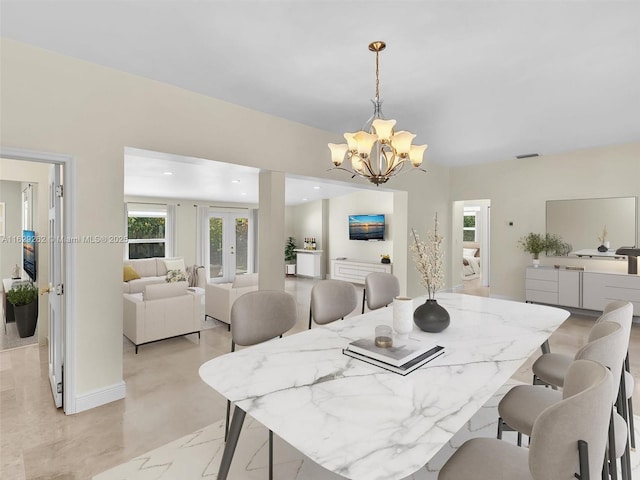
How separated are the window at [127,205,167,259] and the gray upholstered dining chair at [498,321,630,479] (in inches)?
322

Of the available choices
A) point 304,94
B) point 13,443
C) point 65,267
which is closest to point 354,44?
point 304,94

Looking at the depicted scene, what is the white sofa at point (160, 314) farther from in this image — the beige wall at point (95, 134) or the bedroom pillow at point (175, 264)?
the bedroom pillow at point (175, 264)

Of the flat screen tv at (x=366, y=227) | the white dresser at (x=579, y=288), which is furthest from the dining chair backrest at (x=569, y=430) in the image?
the flat screen tv at (x=366, y=227)

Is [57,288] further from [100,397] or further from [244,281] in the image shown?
[244,281]

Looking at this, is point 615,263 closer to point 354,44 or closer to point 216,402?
point 354,44

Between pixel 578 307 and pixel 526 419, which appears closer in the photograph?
pixel 526 419

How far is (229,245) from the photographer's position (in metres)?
9.32

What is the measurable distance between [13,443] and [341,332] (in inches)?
84.5

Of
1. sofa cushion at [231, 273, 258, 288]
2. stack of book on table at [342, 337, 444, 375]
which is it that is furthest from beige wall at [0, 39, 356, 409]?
stack of book on table at [342, 337, 444, 375]

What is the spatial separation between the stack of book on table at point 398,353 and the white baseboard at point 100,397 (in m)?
2.11

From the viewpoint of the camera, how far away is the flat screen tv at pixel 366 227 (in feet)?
26.6

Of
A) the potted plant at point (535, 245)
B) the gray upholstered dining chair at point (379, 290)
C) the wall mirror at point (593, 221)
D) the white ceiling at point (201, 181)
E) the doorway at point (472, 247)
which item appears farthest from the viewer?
the doorway at point (472, 247)

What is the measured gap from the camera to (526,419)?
1.50 meters

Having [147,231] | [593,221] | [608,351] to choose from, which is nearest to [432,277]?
[608,351]
